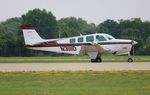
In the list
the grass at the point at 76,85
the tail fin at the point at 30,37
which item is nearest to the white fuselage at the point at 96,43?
the tail fin at the point at 30,37

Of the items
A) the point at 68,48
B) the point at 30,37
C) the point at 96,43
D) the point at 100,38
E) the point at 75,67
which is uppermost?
the point at 30,37

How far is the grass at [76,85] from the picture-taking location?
1819 centimetres

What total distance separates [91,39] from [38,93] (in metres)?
28.3

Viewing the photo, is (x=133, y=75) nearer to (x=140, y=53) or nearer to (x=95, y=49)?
(x=95, y=49)

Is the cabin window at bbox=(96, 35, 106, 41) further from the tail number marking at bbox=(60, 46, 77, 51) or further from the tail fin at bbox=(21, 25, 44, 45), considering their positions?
the tail fin at bbox=(21, 25, 44, 45)

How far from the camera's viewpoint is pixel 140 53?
8150cm

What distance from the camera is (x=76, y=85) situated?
20688 mm

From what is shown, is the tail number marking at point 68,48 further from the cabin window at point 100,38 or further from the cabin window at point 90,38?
the cabin window at point 100,38

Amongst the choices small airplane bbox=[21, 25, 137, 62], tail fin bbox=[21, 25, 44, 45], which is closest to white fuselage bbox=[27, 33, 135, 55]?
small airplane bbox=[21, 25, 137, 62]

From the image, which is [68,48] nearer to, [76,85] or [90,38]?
[90,38]

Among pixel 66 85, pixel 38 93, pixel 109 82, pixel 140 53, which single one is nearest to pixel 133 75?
pixel 109 82

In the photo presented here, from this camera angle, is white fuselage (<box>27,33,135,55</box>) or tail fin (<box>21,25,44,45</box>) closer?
white fuselage (<box>27,33,135,55</box>)

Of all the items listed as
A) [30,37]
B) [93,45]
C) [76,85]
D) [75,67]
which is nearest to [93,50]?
[93,45]

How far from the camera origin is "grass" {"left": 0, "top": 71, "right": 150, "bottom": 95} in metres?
18.2
